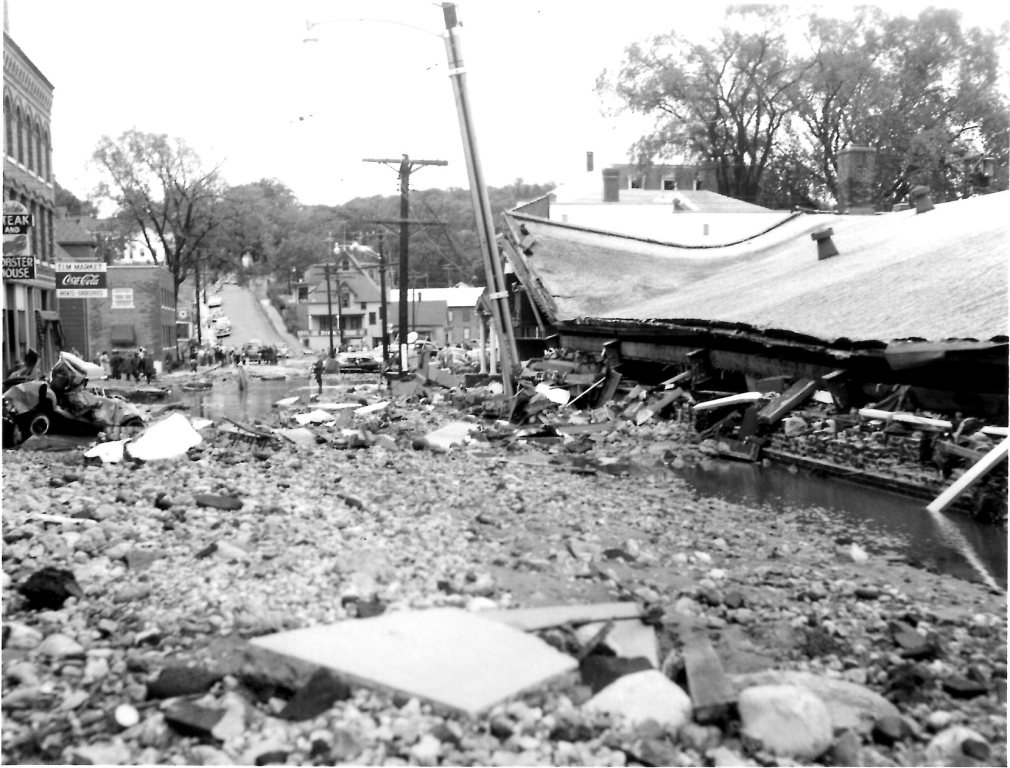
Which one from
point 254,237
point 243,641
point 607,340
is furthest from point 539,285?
point 254,237

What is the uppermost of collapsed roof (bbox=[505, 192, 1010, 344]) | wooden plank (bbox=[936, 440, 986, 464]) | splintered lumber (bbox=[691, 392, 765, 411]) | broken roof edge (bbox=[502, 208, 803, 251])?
broken roof edge (bbox=[502, 208, 803, 251])

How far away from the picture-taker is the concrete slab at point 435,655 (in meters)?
4.17

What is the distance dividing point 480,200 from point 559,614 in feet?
41.5

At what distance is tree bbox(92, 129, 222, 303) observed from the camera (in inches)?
2537

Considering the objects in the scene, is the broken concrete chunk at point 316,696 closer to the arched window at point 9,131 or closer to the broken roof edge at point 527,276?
the broken roof edge at point 527,276

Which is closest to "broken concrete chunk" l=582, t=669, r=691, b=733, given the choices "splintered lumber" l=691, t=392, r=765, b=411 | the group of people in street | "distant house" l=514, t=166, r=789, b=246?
"splintered lumber" l=691, t=392, r=765, b=411

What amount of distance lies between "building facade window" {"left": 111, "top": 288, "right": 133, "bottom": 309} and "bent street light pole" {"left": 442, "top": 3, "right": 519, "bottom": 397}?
4573cm

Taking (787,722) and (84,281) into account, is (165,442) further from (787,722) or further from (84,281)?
(84,281)

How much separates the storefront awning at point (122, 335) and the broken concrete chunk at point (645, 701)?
60.4 m

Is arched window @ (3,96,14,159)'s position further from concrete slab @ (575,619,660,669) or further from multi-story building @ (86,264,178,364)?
concrete slab @ (575,619,660,669)

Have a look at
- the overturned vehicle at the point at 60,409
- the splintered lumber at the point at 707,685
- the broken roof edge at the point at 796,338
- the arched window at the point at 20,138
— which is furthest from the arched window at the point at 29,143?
the splintered lumber at the point at 707,685

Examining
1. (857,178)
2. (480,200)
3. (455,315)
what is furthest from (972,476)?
(455,315)

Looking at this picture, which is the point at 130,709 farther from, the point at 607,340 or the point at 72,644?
the point at 607,340

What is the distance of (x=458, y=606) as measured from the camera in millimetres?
5395
